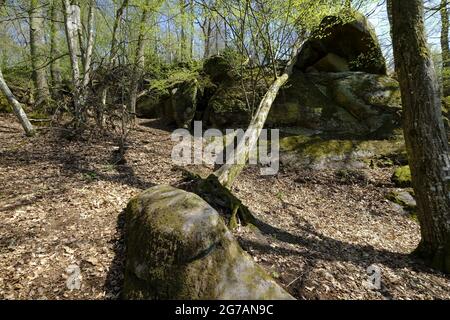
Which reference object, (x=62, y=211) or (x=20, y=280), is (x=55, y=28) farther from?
(x=20, y=280)

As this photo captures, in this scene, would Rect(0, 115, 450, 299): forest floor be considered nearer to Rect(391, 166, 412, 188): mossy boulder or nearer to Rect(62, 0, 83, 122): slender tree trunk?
Rect(391, 166, 412, 188): mossy boulder

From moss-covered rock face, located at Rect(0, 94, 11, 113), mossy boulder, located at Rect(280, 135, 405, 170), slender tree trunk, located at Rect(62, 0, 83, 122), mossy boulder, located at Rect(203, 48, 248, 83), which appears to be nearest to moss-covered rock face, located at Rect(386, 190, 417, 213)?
mossy boulder, located at Rect(280, 135, 405, 170)

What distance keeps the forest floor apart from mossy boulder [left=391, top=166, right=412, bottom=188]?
235mm

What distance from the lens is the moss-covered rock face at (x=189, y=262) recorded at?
2521 millimetres

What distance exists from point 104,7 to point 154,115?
4.54 metres

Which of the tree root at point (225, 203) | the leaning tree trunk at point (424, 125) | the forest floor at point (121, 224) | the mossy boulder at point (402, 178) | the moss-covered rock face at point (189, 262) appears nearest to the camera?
the moss-covered rock face at point (189, 262)

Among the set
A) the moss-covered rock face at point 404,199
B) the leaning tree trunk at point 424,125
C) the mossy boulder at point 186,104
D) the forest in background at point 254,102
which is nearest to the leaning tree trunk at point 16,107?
the forest in background at point 254,102

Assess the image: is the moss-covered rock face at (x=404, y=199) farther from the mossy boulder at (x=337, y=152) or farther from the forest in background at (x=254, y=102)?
the mossy boulder at (x=337, y=152)

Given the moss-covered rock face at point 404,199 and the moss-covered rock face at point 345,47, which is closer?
the moss-covered rock face at point 404,199

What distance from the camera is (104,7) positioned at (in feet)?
38.2

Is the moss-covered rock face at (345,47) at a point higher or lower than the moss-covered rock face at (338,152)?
higher

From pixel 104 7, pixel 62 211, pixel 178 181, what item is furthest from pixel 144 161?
pixel 104 7

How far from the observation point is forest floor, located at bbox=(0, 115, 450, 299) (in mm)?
3309

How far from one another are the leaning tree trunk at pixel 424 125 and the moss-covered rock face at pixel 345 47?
5.69 meters
